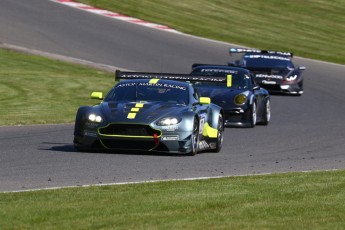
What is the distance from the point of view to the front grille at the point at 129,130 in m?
14.9

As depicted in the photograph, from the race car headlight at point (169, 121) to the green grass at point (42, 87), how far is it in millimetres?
4900

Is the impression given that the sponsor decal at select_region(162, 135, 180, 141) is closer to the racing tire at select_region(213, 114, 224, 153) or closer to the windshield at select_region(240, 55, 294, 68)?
the racing tire at select_region(213, 114, 224, 153)

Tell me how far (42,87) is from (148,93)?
32.7 feet

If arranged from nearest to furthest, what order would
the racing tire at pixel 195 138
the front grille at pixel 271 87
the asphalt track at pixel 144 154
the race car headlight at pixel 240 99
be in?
the asphalt track at pixel 144 154 < the racing tire at pixel 195 138 < the race car headlight at pixel 240 99 < the front grille at pixel 271 87

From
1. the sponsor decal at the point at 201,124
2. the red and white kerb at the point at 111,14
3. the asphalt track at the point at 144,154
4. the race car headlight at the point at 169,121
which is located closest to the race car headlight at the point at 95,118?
the asphalt track at the point at 144,154

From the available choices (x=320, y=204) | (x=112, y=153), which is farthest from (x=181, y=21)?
(x=320, y=204)

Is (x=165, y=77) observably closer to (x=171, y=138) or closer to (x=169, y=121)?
(x=169, y=121)

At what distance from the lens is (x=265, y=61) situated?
1207 inches

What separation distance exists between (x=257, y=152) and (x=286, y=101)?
12569 mm

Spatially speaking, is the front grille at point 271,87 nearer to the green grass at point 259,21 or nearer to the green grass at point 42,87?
the green grass at point 42,87

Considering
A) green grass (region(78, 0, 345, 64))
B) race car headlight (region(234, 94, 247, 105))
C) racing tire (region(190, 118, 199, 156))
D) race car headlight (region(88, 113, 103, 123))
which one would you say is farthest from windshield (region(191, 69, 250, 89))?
green grass (region(78, 0, 345, 64))

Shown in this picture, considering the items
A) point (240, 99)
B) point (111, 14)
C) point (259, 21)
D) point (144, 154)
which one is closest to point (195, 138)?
point (144, 154)

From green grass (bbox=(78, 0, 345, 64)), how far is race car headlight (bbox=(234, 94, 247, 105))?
55.1ft

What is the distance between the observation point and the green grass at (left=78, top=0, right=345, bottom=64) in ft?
131
